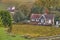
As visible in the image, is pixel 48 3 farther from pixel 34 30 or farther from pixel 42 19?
pixel 34 30

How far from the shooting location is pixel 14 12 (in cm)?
154

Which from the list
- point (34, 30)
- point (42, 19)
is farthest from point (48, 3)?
point (34, 30)

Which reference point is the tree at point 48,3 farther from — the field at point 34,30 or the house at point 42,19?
the field at point 34,30

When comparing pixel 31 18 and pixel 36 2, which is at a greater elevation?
pixel 36 2

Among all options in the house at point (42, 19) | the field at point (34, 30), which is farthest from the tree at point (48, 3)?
the field at point (34, 30)

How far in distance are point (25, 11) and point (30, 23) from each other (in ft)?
0.37

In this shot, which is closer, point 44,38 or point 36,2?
point 44,38

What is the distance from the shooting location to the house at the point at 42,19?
1.53 meters

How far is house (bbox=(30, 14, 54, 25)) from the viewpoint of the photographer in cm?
153

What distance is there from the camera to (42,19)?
5.07ft

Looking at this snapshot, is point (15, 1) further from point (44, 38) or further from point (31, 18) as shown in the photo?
point (44, 38)

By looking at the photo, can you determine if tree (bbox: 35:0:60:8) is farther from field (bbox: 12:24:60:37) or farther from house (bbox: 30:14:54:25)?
field (bbox: 12:24:60:37)

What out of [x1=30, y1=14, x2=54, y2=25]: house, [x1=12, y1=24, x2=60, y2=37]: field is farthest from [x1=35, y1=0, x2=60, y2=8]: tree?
[x1=12, y1=24, x2=60, y2=37]: field

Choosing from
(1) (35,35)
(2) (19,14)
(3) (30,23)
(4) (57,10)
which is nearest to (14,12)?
(2) (19,14)
